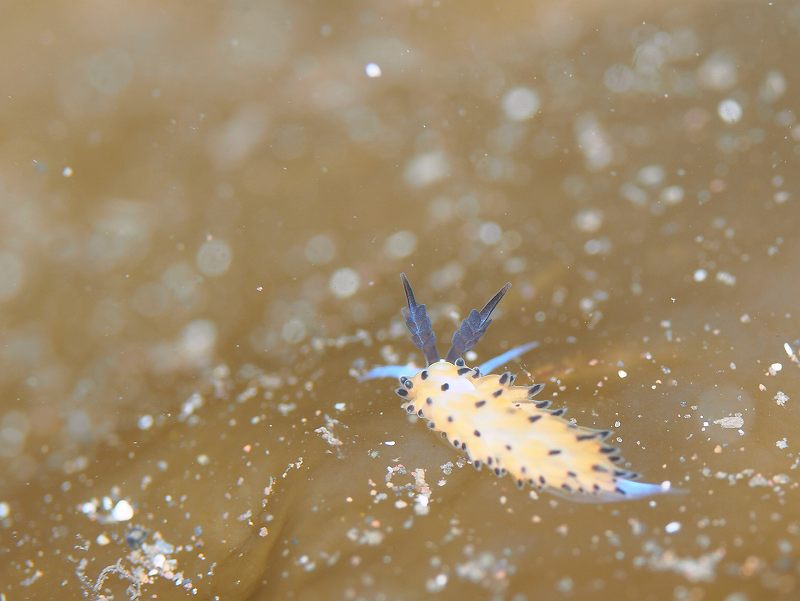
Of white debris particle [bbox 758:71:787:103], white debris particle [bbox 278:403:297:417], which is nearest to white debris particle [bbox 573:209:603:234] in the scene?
white debris particle [bbox 758:71:787:103]

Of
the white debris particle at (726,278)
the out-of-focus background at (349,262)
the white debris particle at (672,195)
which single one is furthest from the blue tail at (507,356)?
the white debris particle at (672,195)

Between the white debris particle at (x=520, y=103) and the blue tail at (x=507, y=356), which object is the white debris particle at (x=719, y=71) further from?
the blue tail at (x=507, y=356)

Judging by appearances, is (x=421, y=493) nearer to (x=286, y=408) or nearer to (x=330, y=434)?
(x=330, y=434)

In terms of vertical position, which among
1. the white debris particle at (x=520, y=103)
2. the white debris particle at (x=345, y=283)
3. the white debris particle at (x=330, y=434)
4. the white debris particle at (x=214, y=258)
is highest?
the white debris particle at (x=520, y=103)

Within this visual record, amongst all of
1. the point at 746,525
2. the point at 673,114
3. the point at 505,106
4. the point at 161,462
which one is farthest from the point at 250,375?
the point at 673,114

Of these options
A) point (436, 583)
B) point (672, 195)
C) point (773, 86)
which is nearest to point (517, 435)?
point (436, 583)

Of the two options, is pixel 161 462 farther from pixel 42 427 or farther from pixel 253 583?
pixel 253 583

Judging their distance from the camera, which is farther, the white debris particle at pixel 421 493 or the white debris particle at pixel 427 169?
the white debris particle at pixel 427 169
